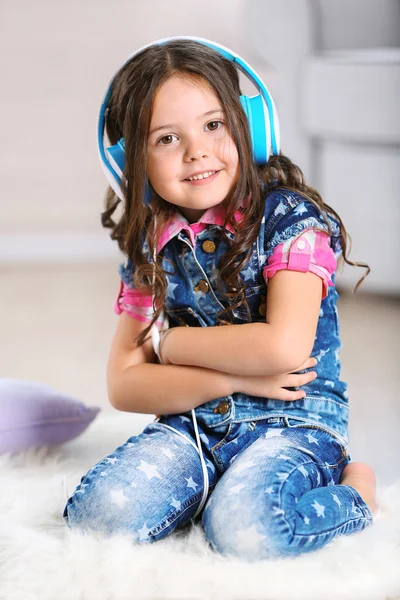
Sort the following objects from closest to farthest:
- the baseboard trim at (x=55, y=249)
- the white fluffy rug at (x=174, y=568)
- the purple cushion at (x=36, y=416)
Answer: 1. the white fluffy rug at (x=174, y=568)
2. the purple cushion at (x=36, y=416)
3. the baseboard trim at (x=55, y=249)

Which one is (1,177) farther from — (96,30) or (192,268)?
(192,268)

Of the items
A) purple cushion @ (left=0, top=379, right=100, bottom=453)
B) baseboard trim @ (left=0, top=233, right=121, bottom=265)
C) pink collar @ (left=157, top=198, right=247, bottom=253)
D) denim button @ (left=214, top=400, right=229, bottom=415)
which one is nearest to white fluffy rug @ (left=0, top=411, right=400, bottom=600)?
denim button @ (left=214, top=400, right=229, bottom=415)

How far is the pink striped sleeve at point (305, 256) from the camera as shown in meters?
1.11

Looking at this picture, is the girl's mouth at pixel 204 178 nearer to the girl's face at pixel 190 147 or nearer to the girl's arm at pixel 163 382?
the girl's face at pixel 190 147

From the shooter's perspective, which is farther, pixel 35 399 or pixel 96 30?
pixel 96 30

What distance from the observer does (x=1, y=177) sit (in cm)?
329

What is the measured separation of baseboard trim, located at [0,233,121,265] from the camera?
10.4 ft

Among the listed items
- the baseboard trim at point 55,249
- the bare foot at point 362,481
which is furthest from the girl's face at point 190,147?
the baseboard trim at point 55,249

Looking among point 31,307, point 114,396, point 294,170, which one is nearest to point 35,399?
point 114,396

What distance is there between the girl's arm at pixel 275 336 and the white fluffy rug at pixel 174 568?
23 cm

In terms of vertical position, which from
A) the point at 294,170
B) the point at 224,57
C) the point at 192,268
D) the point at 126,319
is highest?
the point at 224,57

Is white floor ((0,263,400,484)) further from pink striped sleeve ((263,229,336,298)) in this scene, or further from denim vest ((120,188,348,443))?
pink striped sleeve ((263,229,336,298))

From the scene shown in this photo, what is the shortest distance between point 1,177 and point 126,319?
2.15 meters

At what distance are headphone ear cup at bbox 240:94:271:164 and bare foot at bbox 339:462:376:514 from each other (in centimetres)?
47
